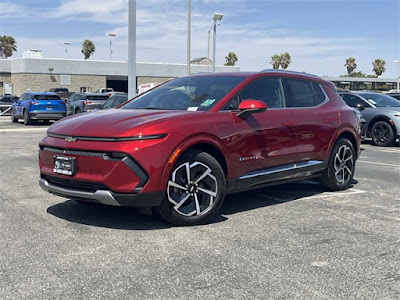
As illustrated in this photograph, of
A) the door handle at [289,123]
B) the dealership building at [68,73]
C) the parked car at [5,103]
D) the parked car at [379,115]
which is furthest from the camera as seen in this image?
the dealership building at [68,73]

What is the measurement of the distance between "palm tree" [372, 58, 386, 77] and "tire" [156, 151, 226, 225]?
82.0m

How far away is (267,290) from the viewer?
3.14 meters

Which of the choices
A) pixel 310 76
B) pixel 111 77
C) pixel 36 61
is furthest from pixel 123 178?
pixel 111 77

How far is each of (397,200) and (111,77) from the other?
49.1 m

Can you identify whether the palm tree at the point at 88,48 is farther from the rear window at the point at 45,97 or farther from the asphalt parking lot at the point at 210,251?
the asphalt parking lot at the point at 210,251

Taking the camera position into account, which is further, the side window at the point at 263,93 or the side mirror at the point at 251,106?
the side window at the point at 263,93

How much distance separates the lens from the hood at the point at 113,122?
4.29m

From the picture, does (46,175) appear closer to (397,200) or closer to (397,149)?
(397,200)

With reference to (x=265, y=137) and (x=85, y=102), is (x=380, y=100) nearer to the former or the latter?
(x=265, y=137)

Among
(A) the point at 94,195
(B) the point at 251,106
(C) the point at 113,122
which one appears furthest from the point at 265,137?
(A) the point at 94,195

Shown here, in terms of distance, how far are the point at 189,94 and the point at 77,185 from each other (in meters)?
1.79

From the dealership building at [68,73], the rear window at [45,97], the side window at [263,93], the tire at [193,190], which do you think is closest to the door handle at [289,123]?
the side window at [263,93]

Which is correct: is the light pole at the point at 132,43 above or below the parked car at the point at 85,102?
above

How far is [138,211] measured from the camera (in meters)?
5.13
